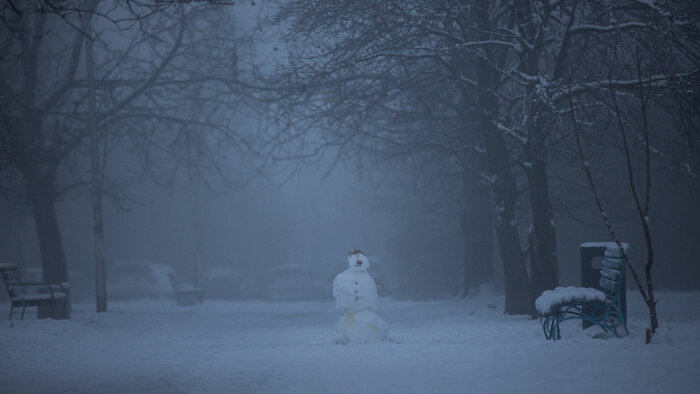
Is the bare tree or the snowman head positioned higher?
the bare tree

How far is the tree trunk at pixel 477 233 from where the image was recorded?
17641mm

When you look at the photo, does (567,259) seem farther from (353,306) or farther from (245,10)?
(353,306)

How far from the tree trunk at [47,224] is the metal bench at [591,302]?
41.6 ft

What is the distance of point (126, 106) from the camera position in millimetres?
18406

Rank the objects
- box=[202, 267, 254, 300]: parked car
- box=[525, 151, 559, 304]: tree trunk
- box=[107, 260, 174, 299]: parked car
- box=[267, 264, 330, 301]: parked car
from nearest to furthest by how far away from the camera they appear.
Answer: box=[525, 151, 559, 304]: tree trunk
box=[267, 264, 330, 301]: parked car
box=[107, 260, 174, 299]: parked car
box=[202, 267, 254, 300]: parked car

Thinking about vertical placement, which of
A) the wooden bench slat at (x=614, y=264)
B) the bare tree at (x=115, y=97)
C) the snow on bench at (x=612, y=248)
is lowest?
the wooden bench slat at (x=614, y=264)

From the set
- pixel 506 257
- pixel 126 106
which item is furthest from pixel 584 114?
pixel 126 106

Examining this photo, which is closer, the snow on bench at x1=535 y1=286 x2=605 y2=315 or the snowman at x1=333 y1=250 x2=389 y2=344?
the snow on bench at x1=535 y1=286 x2=605 y2=315

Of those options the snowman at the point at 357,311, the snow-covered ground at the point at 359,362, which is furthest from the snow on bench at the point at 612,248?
the snowman at the point at 357,311

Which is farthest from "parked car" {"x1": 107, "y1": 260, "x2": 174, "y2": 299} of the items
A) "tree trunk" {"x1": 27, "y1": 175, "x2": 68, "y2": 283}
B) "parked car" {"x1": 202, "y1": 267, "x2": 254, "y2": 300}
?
"tree trunk" {"x1": 27, "y1": 175, "x2": 68, "y2": 283}

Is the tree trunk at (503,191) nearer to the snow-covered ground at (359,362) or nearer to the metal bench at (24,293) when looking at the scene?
the snow-covered ground at (359,362)

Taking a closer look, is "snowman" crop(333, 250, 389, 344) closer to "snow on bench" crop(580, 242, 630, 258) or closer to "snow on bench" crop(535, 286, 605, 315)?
"snow on bench" crop(535, 286, 605, 315)

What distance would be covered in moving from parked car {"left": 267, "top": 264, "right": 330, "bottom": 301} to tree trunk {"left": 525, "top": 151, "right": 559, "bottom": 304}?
15309 millimetres

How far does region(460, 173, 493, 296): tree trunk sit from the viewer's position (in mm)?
17641
